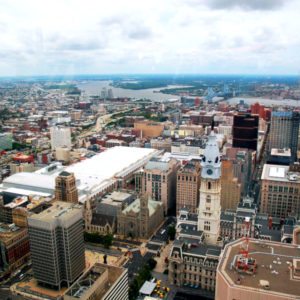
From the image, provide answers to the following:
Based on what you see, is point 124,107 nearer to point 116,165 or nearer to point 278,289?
point 116,165

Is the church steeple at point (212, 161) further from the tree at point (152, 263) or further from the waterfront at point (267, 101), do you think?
the waterfront at point (267, 101)

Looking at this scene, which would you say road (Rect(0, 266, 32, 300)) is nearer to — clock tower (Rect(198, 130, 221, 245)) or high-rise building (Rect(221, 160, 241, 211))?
clock tower (Rect(198, 130, 221, 245))

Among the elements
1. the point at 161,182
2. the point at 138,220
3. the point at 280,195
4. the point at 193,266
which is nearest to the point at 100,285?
the point at 193,266

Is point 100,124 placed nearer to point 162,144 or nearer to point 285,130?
point 162,144

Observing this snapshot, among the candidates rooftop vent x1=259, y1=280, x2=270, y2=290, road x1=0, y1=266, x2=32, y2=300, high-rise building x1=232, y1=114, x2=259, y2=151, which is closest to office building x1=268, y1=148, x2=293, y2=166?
high-rise building x1=232, y1=114, x2=259, y2=151

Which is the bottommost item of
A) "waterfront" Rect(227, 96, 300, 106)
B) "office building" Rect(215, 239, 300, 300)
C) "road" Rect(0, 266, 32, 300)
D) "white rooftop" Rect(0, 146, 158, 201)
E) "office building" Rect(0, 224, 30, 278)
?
"road" Rect(0, 266, 32, 300)

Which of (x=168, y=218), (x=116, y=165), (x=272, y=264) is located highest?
(x=272, y=264)

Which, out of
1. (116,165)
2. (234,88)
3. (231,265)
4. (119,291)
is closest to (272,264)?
(231,265)
